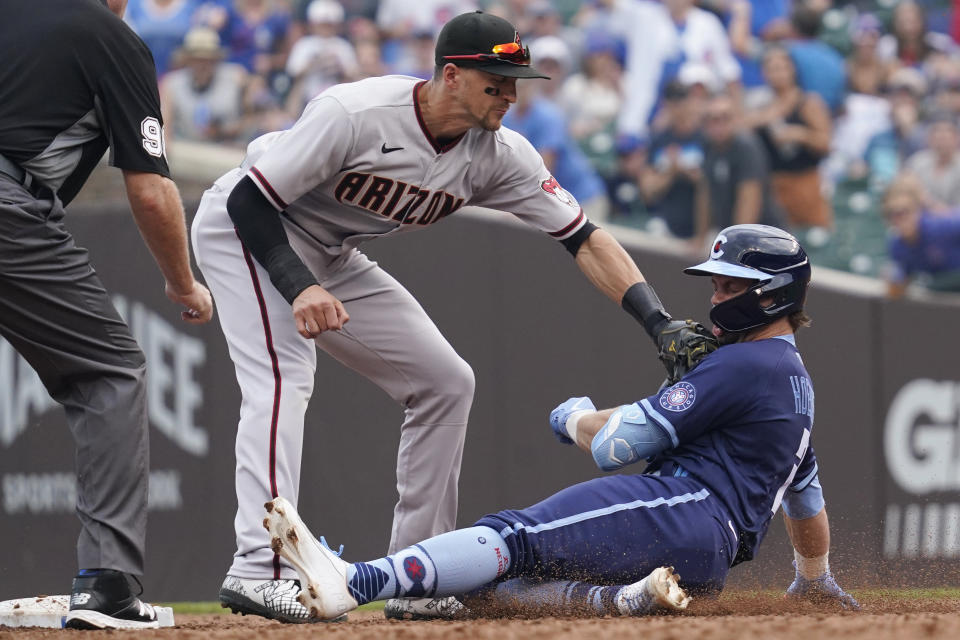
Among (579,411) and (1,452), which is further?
(1,452)

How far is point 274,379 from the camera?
4234 millimetres

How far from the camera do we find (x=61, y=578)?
666 centimetres

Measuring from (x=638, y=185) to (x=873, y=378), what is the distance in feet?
10.8

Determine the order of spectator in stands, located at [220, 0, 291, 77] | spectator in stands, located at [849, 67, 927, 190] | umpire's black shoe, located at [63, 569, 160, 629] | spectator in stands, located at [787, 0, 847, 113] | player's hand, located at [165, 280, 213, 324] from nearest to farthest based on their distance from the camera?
1. umpire's black shoe, located at [63, 569, 160, 629]
2. player's hand, located at [165, 280, 213, 324]
3. spectator in stands, located at [849, 67, 927, 190]
4. spectator in stands, located at [787, 0, 847, 113]
5. spectator in stands, located at [220, 0, 291, 77]

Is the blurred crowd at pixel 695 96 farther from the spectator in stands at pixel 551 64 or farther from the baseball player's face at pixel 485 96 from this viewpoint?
the baseball player's face at pixel 485 96

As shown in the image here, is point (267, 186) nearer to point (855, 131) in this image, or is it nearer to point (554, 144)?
point (554, 144)

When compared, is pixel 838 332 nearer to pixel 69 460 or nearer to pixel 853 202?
pixel 853 202

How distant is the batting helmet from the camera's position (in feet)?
13.3

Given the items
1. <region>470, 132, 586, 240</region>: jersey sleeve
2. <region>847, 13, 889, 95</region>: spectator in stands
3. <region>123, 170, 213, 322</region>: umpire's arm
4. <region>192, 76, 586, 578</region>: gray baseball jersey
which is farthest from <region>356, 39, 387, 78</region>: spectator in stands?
<region>123, 170, 213, 322</region>: umpire's arm

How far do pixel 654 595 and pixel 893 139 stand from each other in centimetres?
779

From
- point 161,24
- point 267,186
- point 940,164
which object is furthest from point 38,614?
point 161,24

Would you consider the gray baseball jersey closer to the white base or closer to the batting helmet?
the white base

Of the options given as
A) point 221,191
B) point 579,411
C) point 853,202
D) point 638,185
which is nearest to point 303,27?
point 638,185

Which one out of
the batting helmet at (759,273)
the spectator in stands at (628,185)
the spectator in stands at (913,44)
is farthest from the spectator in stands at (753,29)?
the batting helmet at (759,273)
